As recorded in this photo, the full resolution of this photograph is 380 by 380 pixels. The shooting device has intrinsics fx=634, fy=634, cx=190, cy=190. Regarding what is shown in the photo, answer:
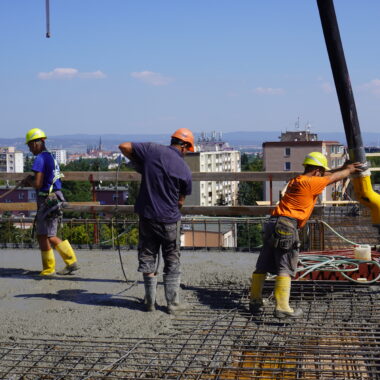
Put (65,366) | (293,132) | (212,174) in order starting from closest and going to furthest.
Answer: (65,366), (212,174), (293,132)

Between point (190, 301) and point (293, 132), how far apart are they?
96.7 m

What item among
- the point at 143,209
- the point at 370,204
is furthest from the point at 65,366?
the point at 370,204

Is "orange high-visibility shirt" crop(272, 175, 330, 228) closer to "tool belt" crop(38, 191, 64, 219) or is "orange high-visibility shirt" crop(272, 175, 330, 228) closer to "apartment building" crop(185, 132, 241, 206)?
"tool belt" crop(38, 191, 64, 219)

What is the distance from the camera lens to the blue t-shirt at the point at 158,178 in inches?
245

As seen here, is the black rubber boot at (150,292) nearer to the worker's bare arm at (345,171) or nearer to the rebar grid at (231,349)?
the rebar grid at (231,349)

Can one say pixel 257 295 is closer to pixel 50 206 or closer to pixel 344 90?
pixel 344 90

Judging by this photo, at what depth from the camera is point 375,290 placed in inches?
269

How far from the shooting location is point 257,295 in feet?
20.4

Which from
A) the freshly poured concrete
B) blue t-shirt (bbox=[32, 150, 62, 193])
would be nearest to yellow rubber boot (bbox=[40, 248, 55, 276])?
the freshly poured concrete

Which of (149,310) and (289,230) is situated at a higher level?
(289,230)

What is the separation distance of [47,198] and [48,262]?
2.79 ft

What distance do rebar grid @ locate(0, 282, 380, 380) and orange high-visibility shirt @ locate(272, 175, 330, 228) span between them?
973 mm

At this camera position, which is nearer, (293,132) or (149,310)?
(149,310)

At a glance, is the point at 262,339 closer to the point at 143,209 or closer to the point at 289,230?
the point at 289,230
